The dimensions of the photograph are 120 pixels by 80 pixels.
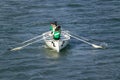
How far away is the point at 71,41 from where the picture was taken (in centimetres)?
5612

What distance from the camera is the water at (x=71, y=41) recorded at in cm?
4719

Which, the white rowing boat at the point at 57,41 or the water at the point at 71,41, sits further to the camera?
the white rowing boat at the point at 57,41

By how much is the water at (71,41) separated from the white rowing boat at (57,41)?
2.50 feet

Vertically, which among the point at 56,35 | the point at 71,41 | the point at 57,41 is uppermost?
the point at 56,35

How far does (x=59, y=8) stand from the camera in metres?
72.2

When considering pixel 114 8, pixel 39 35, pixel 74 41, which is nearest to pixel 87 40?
pixel 74 41

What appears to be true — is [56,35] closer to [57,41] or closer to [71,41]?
[57,41]

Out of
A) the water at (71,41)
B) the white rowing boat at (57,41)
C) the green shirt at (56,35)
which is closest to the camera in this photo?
the water at (71,41)

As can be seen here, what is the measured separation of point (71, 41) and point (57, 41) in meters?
5.40

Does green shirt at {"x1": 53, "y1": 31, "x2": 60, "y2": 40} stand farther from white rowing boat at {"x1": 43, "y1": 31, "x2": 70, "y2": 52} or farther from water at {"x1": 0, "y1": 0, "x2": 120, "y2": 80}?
water at {"x1": 0, "y1": 0, "x2": 120, "y2": 80}

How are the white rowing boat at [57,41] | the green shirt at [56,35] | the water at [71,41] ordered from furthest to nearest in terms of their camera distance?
the green shirt at [56,35] < the white rowing boat at [57,41] < the water at [71,41]

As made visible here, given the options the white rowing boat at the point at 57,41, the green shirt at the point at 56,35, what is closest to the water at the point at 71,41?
the white rowing boat at the point at 57,41

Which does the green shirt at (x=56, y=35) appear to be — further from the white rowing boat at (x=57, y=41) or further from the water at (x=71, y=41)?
the water at (x=71, y=41)

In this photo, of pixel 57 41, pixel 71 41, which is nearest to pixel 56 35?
pixel 57 41
